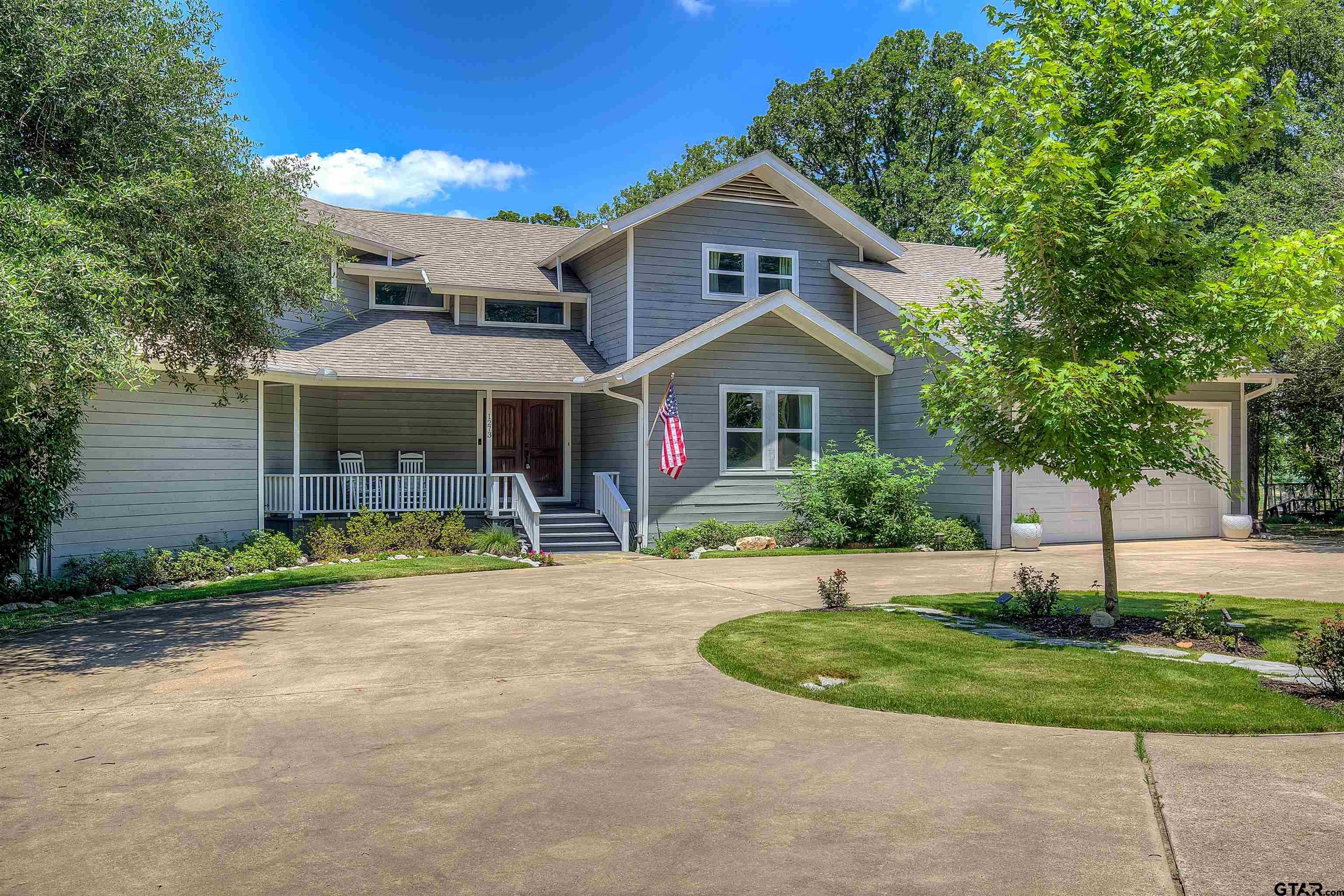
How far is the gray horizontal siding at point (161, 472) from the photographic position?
43.5 feet

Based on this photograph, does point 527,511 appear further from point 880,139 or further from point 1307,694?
point 880,139

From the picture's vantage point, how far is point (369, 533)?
16.4m

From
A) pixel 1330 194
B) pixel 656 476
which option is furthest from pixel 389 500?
pixel 1330 194

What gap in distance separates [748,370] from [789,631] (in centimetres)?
1006

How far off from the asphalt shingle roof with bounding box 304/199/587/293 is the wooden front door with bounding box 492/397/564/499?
2.50 meters

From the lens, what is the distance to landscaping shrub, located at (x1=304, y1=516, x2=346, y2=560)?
51.8 ft

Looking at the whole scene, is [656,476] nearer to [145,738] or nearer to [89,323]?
[89,323]

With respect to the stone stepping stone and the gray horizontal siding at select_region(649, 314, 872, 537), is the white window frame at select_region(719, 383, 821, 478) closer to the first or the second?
the gray horizontal siding at select_region(649, 314, 872, 537)

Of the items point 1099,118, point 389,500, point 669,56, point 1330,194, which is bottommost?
point 389,500

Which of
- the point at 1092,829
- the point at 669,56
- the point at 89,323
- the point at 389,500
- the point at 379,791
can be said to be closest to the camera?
the point at 1092,829

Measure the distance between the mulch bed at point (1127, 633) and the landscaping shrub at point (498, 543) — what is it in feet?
30.2

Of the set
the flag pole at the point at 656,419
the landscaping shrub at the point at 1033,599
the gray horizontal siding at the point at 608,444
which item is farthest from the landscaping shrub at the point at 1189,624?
the gray horizontal siding at the point at 608,444

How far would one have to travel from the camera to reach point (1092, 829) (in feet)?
13.6

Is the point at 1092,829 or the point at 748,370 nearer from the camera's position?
the point at 1092,829
